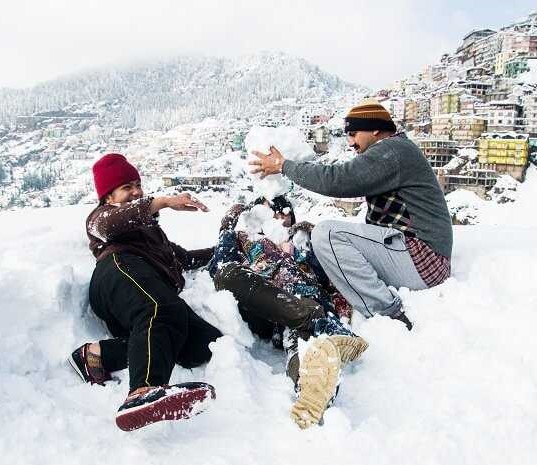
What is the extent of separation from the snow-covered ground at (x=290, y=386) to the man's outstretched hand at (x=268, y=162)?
69 cm

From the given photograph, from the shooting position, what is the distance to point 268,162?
2.57 metres

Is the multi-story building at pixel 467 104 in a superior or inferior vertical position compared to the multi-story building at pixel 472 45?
inferior

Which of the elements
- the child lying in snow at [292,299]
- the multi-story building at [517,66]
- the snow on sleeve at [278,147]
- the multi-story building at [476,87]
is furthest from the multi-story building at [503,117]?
the child lying in snow at [292,299]

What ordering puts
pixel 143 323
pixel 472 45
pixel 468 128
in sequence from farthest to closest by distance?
pixel 472 45 → pixel 468 128 → pixel 143 323

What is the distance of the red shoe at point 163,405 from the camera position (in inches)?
53.6

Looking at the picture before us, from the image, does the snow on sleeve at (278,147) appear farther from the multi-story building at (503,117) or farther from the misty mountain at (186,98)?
the misty mountain at (186,98)

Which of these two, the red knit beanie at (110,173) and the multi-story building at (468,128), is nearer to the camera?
the red knit beanie at (110,173)

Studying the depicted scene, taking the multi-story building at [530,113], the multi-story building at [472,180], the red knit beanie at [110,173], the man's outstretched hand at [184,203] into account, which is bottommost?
the multi-story building at [472,180]

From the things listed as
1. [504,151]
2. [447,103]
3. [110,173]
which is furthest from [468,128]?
[110,173]

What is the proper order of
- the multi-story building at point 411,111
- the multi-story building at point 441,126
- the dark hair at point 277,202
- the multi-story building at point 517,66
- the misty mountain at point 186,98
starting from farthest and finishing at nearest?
the misty mountain at point 186,98, the multi-story building at point 411,111, the multi-story building at point 517,66, the multi-story building at point 441,126, the dark hair at point 277,202

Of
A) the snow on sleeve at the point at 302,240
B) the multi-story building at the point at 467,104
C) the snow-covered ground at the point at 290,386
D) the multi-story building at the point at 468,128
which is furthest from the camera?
the multi-story building at the point at 467,104

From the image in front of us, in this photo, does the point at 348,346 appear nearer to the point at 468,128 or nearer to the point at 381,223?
the point at 381,223

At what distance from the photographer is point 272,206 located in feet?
9.92

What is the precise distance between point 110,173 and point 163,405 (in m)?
1.39
